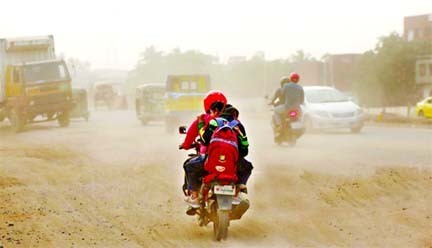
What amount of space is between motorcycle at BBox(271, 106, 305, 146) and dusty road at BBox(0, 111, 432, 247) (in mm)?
339

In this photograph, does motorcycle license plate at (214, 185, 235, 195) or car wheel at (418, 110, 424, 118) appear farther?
car wheel at (418, 110, 424, 118)

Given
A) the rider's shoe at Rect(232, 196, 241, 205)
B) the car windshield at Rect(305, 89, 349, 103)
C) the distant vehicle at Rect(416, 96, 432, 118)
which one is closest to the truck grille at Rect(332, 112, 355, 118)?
the car windshield at Rect(305, 89, 349, 103)

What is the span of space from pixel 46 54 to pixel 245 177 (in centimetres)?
2343

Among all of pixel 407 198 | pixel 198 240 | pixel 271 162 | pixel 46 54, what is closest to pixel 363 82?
pixel 46 54

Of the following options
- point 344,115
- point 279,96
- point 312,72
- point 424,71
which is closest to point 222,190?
point 279,96

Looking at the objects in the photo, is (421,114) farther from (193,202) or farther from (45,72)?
(193,202)

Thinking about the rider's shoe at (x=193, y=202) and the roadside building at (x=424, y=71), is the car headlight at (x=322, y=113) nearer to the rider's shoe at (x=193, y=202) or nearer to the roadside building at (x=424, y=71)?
the rider's shoe at (x=193, y=202)

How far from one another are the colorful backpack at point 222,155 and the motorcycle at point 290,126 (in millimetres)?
10687

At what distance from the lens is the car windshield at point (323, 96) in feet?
89.4

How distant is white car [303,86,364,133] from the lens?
26203mm

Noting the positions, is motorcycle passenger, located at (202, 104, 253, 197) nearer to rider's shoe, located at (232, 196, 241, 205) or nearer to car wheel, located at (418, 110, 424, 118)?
rider's shoe, located at (232, 196, 241, 205)

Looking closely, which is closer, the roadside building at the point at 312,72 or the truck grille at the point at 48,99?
the truck grille at the point at 48,99

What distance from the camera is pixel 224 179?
894 centimetres

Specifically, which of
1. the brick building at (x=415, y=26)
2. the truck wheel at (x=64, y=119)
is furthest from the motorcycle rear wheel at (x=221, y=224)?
the brick building at (x=415, y=26)
